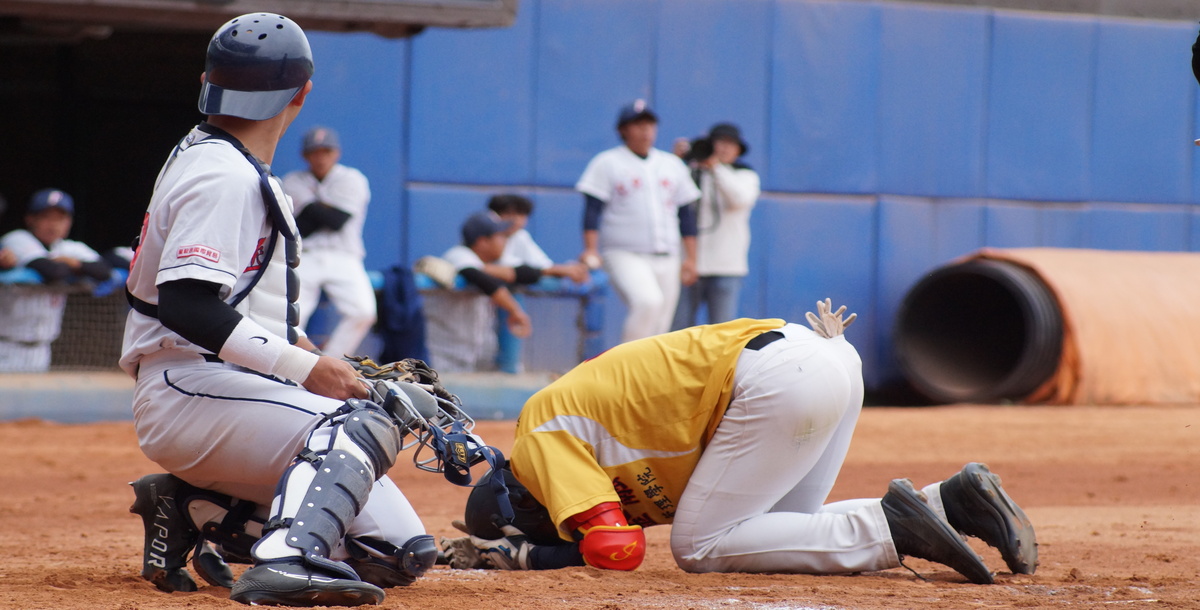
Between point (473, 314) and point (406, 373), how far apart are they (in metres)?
5.83

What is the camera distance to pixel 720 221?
10.1 m

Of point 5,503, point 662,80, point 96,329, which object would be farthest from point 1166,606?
point 662,80

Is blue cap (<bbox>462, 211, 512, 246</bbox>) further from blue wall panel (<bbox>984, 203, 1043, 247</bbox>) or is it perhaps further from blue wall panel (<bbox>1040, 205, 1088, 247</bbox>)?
blue wall panel (<bbox>1040, 205, 1088, 247</bbox>)

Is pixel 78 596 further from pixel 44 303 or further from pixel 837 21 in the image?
pixel 837 21

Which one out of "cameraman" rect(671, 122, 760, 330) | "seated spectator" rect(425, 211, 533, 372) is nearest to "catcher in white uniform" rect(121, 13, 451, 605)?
"seated spectator" rect(425, 211, 533, 372)

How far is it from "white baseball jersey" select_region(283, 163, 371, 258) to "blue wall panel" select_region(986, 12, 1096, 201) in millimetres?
6752

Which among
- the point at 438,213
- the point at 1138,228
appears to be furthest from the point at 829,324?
the point at 1138,228

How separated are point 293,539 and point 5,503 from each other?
317cm

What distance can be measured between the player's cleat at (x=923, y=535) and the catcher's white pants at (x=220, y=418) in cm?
151

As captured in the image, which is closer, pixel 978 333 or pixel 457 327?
pixel 457 327

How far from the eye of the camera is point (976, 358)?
11961 millimetres

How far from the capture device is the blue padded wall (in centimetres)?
1109

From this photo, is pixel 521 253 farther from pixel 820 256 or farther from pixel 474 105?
pixel 820 256

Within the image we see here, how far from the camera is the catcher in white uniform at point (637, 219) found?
9227mm
